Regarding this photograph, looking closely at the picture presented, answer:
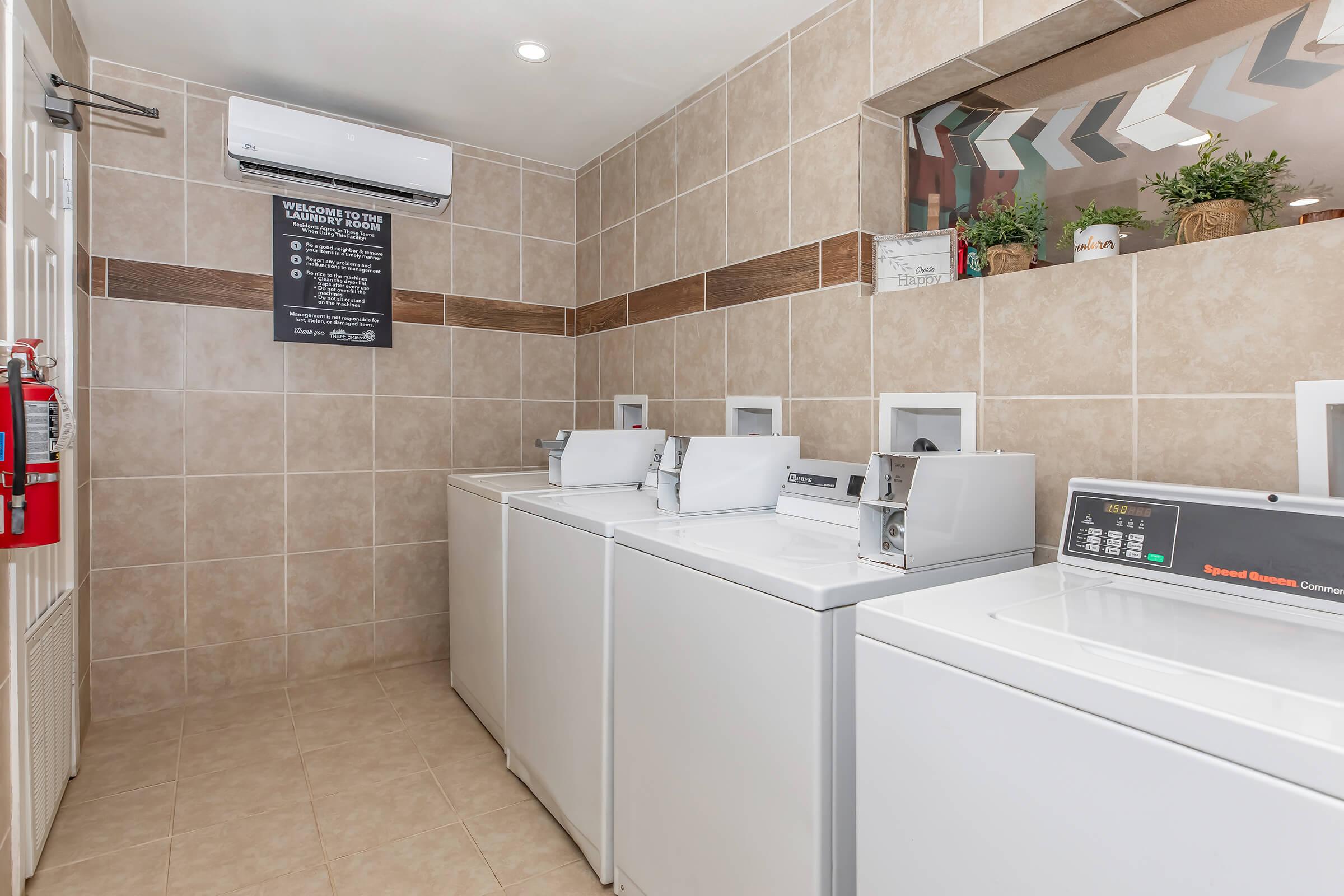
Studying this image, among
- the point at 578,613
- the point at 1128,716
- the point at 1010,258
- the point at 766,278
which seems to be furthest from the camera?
the point at 766,278

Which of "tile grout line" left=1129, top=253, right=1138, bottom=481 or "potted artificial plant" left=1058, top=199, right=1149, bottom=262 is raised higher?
"potted artificial plant" left=1058, top=199, right=1149, bottom=262

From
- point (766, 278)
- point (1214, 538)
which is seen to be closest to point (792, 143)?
point (766, 278)

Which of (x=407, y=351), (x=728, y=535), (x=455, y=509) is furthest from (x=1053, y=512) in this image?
(x=407, y=351)

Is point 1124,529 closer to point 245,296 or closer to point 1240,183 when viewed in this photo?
point 1240,183

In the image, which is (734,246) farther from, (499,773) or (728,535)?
(499,773)

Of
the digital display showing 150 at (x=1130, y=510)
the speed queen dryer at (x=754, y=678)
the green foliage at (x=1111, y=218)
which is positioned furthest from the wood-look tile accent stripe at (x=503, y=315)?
the digital display showing 150 at (x=1130, y=510)

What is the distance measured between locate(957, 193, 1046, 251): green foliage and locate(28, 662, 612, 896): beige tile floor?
6.39 feet

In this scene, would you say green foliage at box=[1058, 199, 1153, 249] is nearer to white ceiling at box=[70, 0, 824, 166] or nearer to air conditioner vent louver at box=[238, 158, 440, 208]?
white ceiling at box=[70, 0, 824, 166]

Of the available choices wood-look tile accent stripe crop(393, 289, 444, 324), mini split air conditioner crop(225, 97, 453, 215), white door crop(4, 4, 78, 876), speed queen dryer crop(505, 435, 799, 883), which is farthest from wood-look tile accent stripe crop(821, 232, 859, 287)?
white door crop(4, 4, 78, 876)

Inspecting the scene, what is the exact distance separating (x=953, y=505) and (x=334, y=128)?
8.96 ft

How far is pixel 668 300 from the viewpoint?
114 inches

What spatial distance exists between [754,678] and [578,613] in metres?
0.71

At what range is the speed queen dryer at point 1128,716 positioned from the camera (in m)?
0.66

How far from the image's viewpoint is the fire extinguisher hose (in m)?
1.26
